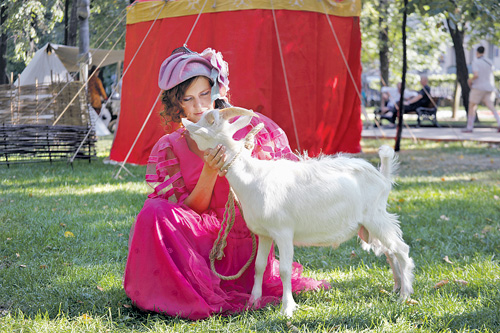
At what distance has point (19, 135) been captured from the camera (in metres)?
8.73

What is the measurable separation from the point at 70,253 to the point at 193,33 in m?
4.39

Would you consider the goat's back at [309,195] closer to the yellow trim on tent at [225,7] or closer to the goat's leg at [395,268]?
the goat's leg at [395,268]

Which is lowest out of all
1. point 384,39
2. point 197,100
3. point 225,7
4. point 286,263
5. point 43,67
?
point 286,263

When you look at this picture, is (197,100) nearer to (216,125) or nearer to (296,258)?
(216,125)

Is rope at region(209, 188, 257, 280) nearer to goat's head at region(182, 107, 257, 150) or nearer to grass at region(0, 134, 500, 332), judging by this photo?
grass at region(0, 134, 500, 332)

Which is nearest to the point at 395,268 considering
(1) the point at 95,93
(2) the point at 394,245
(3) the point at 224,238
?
(2) the point at 394,245

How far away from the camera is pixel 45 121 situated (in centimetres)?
957

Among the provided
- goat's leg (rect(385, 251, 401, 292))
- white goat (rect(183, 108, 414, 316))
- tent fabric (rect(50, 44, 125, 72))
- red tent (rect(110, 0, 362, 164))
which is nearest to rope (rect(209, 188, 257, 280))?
white goat (rect(183, 108, 414, 316))

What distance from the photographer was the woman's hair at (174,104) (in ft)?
10.1

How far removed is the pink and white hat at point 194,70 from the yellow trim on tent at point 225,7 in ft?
15.3

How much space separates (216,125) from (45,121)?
7.74 m

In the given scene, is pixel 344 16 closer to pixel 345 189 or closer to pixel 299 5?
pixel 299 5

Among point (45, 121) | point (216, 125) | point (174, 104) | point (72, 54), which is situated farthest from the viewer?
point (72, 54)

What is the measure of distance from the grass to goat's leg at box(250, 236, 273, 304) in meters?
0.12
